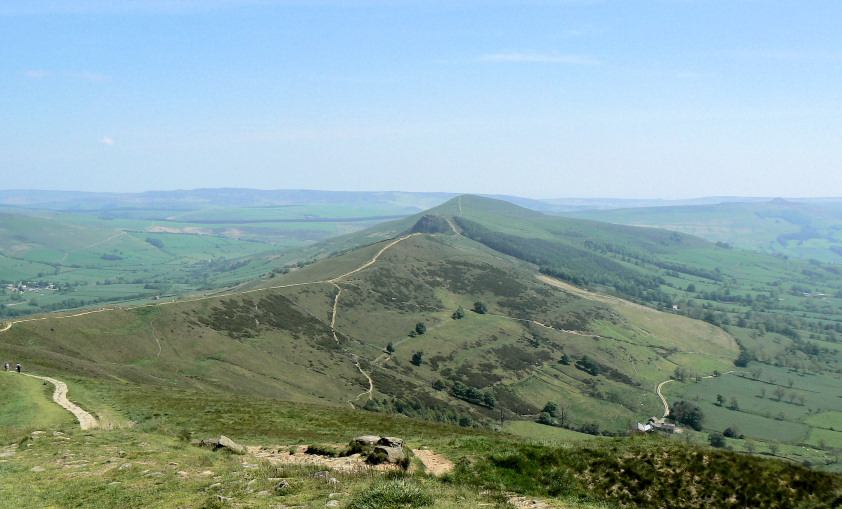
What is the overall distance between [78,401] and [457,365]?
110 m

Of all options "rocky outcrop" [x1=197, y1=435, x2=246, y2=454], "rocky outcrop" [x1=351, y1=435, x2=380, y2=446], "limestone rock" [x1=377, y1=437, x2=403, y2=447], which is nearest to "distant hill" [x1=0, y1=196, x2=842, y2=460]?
"rocky outcrop" [x1=197, y1=435, x2=246, y2=454]

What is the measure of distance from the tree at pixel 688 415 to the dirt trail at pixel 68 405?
137 m

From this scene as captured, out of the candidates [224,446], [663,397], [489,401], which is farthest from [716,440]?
[224,446]

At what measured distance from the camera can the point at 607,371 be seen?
164500mm

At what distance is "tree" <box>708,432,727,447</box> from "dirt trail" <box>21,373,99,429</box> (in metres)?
129

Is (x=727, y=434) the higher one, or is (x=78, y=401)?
(x=78, y=401)

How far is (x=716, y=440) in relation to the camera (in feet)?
404

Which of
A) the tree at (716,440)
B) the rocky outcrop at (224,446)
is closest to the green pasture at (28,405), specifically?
the rocky outcrop at (224,446)

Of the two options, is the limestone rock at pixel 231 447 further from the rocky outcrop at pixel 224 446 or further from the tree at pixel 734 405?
the tree at pixel 734 405

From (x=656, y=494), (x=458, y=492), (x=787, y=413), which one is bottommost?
(x=787, y=413)

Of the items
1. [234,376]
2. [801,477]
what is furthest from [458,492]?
[234,376]

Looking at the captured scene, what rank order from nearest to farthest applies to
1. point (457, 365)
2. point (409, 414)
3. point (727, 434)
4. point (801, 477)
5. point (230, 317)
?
point (801, 477), point (409, 414), point (230, 317), point (727, 434), point (457, 365)

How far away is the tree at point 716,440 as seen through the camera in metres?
122

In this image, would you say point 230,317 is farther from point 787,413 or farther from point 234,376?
point 787,413
